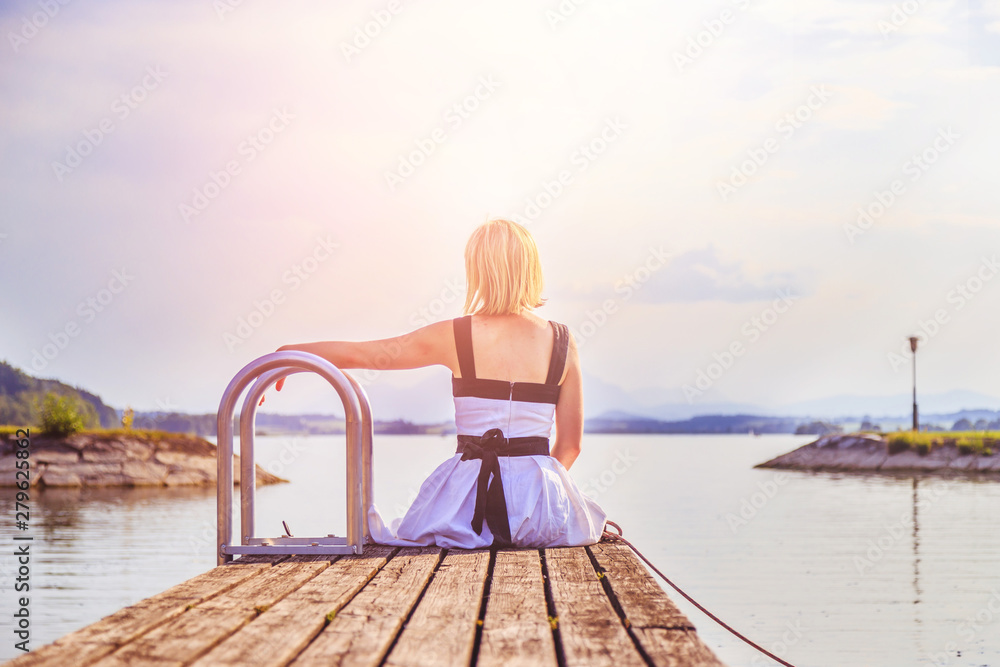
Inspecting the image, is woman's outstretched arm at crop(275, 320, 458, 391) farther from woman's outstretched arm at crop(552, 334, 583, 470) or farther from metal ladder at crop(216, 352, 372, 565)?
woman's outstretched arm at crop(552, 334, 583, 470)

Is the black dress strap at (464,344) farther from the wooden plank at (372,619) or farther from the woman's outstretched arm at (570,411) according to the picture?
the wooden plank at (372,619)

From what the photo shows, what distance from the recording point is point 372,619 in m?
2.47

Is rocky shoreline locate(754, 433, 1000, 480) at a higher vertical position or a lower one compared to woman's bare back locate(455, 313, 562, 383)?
lower

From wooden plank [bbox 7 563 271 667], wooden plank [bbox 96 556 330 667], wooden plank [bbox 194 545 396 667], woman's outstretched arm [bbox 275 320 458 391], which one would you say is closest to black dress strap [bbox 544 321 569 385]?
woman's outstretched arm [bbox 275 320 458 391]

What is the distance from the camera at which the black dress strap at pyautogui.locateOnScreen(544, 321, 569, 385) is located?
13.5ft

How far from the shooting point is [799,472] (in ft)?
131

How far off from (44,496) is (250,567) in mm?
20624

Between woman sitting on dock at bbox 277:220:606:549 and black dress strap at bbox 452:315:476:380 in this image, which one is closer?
woman sitting on dock at bbox 277:220:606:549

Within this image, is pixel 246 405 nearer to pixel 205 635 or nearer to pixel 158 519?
pixel 205 635

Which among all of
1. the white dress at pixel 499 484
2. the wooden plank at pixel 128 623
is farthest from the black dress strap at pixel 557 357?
the wooden plank at pixel 128 623

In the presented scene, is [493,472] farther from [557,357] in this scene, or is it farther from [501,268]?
[501,268]

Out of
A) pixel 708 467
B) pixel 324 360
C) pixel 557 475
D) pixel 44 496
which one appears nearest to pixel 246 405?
pixel 324 360

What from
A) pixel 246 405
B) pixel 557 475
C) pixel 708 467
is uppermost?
pixel 246 405

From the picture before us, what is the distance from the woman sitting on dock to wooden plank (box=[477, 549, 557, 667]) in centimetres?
51
